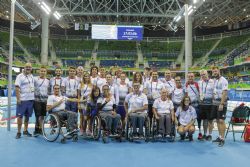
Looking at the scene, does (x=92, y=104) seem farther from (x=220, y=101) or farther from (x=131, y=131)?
(x=220, y=101)

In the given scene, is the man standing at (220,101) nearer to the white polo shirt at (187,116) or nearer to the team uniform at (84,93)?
the white polo shirt at (187,116)

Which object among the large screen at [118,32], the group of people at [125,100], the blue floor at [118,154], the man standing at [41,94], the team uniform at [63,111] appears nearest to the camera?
the blue floor at [118,154]

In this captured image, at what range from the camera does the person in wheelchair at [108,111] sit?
256 inches

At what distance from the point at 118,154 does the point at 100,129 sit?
1374 mm

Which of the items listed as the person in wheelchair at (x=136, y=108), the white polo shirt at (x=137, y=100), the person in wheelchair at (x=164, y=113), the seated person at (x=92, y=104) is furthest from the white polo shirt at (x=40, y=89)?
the person in wheelchair at (x=164, y=113)

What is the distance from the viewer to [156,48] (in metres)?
40.8

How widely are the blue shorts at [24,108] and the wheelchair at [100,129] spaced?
158 cm

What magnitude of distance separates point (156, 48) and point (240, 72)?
13317 millimetres

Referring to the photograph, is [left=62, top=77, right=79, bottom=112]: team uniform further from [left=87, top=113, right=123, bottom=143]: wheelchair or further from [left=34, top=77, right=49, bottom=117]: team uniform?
[left=87, top=113, right=123, bottom=143]: wheelchair

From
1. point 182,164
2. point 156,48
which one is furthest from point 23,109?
point 156,48

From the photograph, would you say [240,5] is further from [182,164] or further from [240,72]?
[182,164]

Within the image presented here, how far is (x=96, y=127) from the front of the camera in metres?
6.65

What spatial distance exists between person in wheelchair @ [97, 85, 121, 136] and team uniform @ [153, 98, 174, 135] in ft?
3.31

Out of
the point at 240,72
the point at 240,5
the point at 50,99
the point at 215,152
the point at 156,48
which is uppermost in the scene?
the point at 240,5
